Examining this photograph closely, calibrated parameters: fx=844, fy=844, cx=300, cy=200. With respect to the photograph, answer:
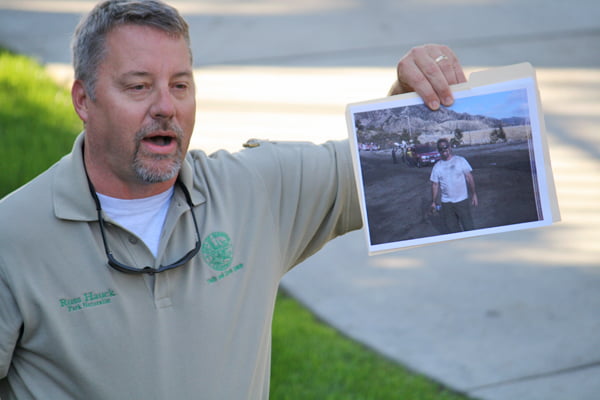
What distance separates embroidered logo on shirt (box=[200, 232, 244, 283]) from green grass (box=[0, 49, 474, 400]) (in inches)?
60.9

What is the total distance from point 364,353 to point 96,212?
2274 mm

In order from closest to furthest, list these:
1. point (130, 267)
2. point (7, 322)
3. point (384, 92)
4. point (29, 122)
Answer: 1. point (7, 322)
2. point (130, 267)
3. point (29, 122)
4. point (384, 92)

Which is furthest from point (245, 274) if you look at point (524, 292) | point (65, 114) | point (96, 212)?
point (65, 114)

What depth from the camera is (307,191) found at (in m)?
2.55

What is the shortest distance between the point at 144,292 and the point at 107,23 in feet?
2.38

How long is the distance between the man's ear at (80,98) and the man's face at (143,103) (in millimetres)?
60

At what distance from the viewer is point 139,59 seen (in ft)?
7.39

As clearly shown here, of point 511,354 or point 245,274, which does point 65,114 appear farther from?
point 245,274

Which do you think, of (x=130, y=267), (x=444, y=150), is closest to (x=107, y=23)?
(x=130, y=267)

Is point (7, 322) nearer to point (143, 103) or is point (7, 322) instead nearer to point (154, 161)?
point (154, 161)

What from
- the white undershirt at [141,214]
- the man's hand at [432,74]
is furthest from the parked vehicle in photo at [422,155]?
the white undershirt at [141,214]

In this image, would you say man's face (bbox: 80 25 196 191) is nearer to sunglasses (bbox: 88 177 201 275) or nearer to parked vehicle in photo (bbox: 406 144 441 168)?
sunglasses (bbox: 88 177 201 275)

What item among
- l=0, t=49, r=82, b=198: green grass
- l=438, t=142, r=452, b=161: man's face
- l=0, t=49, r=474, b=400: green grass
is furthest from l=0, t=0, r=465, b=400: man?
l=0, t=49, r=82, b=198: green grass

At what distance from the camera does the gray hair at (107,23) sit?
2.26m
